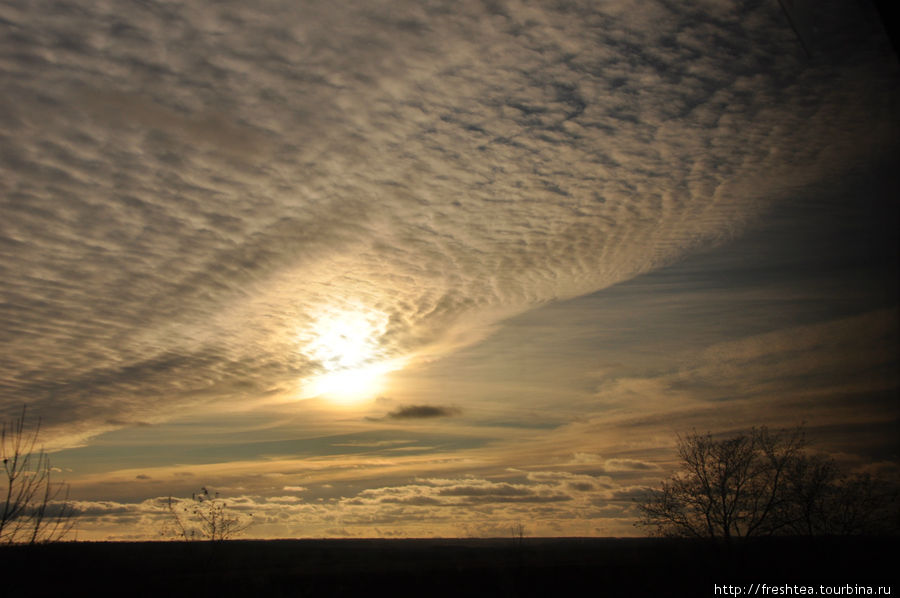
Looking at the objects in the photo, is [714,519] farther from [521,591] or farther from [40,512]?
[40,512]

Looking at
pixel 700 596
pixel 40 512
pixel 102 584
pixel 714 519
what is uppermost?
pixel 40 512

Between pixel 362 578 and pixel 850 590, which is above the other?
pixel 850 590

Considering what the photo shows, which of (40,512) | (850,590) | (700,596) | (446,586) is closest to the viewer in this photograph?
(40,512)

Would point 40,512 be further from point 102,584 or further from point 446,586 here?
point 102,584

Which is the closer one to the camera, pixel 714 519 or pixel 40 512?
pixel 40 512

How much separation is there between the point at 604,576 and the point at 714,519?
27.5 ft

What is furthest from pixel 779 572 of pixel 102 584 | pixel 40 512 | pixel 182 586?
pixel 102 584

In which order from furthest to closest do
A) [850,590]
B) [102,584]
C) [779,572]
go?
[102,584]
[779,572]
[850,590]

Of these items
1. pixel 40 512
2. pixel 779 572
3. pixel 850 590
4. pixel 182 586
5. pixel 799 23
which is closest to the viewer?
pixel 799 23

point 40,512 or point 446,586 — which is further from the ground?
point 40,512

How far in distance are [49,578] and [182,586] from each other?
502 inches

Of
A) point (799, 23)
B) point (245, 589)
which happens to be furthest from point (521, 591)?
point (799, 23)

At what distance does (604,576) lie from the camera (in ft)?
92.8

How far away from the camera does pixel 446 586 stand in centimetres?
2734
